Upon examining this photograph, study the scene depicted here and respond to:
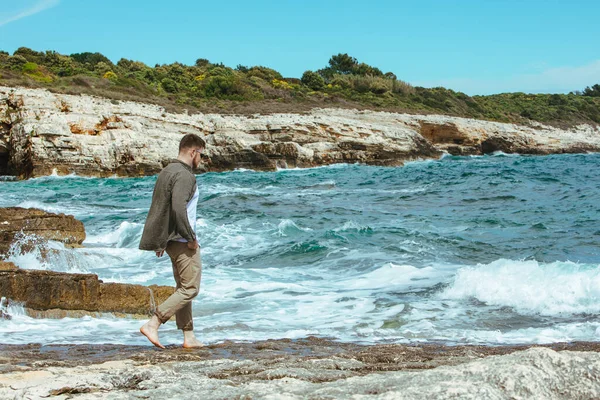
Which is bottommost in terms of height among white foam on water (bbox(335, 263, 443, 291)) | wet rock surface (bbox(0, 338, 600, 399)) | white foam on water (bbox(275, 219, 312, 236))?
white foam on water (bbox(335, 263, 443, 291))

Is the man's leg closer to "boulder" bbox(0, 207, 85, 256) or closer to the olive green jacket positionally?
the olive green jacket

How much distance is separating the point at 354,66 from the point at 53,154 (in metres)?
46.4

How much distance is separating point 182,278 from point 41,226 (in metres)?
7.16

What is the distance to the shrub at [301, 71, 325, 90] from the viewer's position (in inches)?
2428

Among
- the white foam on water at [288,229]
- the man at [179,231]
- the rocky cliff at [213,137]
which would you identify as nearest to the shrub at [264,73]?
the rocky cliff at [213,137]

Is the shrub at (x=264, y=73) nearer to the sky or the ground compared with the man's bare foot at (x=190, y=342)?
nearer to the sky

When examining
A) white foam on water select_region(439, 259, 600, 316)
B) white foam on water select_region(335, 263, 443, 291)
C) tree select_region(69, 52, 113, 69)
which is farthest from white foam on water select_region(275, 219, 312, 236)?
→ tree select_region(69, 52, 113, 69)

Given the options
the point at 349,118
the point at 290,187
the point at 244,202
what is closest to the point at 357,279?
the point at 244,202

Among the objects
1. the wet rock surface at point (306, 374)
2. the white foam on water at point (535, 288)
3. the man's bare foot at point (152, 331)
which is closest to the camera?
the wet rock surface at point (306, 374)

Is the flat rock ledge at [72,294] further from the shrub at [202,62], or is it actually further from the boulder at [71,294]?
the shrub at [202,62]

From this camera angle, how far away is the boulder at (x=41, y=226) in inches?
438

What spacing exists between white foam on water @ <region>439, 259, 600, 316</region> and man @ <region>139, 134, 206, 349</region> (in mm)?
4198

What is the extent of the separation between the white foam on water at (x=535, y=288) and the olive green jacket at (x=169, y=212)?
4507 mm

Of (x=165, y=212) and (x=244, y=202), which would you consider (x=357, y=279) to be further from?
(x=244, y=202)
